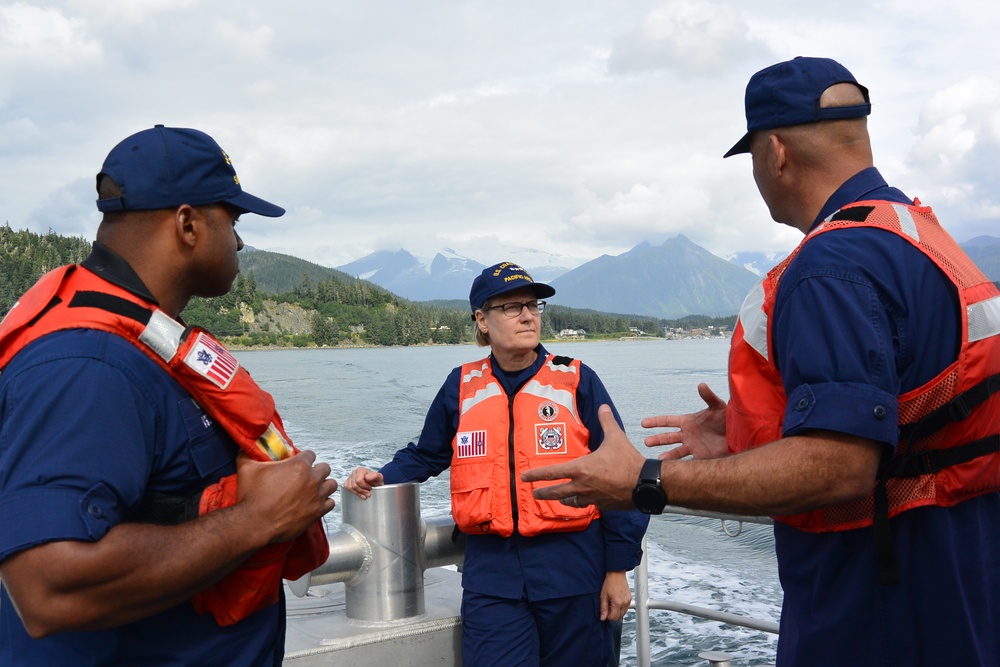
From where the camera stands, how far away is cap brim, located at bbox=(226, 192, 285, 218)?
1.78 metres

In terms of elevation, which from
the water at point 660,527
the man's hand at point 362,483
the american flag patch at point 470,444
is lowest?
the water at point 660,527

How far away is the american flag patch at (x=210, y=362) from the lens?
5.17ft

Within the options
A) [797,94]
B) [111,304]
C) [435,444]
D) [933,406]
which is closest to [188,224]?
[111,304]

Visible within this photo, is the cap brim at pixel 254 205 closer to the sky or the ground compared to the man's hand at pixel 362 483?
closer to the sky

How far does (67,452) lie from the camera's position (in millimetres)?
1332

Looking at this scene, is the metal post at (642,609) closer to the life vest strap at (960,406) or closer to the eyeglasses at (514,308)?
the eyeglasses at (514,308)

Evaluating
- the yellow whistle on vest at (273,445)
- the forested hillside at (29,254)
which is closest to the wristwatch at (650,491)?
the yellow whistle on vest at (273,445)

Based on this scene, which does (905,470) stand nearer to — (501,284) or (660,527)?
(501,284)

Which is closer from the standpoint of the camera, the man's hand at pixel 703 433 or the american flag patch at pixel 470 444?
the man's hand at pixel 703 433

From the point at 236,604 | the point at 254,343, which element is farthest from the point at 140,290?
the point at 254,343

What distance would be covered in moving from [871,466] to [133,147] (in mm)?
1553

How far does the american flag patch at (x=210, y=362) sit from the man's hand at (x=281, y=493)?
0.61ft

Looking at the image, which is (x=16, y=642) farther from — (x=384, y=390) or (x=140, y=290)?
(x=384, y=390)

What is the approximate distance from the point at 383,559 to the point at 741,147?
1.92 metres
